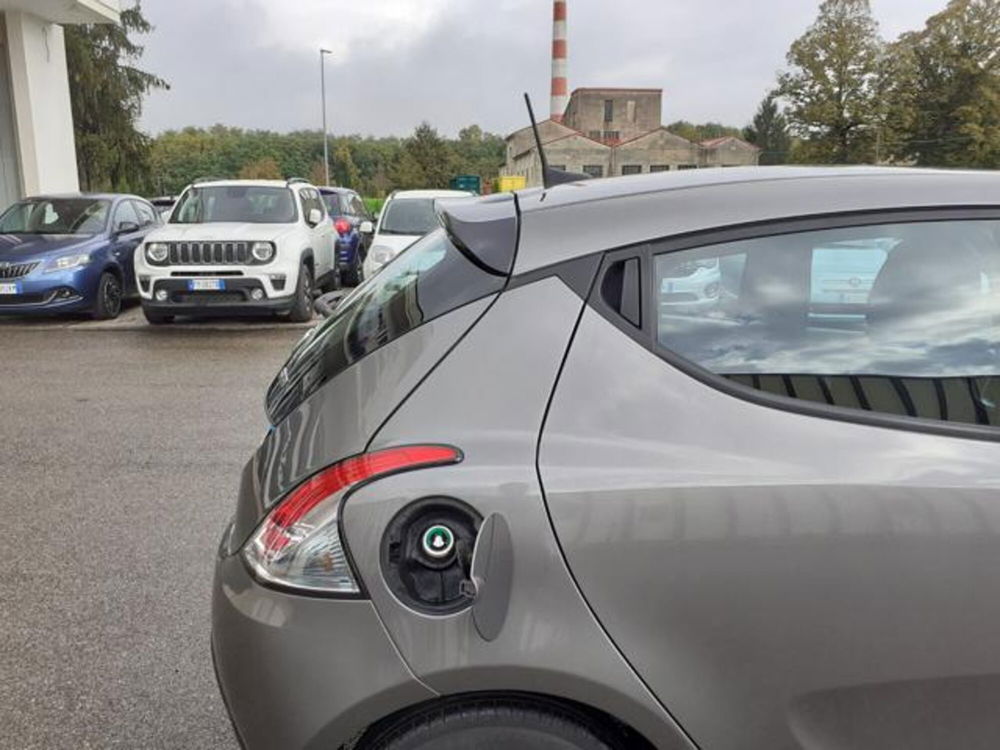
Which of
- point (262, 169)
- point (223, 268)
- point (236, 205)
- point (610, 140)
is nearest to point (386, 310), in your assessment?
point (223, 268)

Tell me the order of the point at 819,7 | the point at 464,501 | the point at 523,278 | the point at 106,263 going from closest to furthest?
the point at 464,501 → the point at 523,278 → the point at 106,263 → the point at 819,7

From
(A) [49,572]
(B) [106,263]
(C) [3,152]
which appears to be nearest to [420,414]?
(A) [49,572]

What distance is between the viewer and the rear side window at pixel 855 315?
1605 mm

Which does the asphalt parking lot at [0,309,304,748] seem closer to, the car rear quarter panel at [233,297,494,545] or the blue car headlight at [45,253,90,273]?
the car rear quarter panel at [233,297,494,545]

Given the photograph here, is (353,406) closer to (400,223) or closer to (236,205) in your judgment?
(236,205)

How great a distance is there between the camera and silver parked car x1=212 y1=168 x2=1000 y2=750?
146 centimetres

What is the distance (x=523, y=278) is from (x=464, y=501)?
0.47m

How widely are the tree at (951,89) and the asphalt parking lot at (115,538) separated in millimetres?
53496

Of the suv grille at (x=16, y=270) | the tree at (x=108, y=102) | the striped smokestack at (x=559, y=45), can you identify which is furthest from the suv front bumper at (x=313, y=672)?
the striped smokestack at (x=559, y=45)

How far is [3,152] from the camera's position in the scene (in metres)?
15.9

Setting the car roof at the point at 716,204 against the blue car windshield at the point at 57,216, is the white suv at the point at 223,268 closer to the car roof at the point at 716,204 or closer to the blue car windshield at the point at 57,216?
the blue car windshield at the point at 57,216

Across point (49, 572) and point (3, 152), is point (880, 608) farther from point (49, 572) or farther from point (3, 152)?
point (3, 152)

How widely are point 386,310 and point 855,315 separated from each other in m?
1.05

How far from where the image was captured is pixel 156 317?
9508mm
